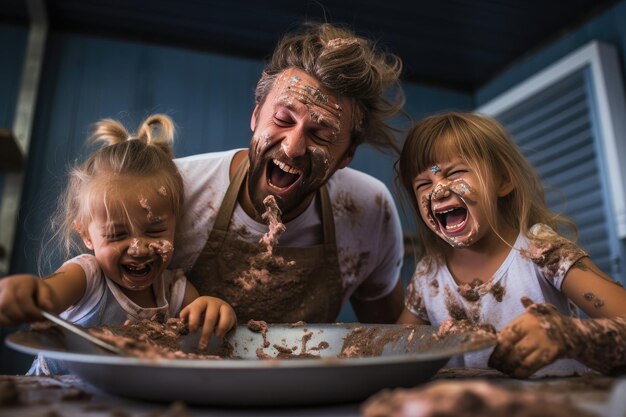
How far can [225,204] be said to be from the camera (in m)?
1.31

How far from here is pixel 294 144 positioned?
1.17m

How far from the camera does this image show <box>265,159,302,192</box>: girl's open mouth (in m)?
1.22

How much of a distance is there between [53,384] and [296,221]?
721 millimetres

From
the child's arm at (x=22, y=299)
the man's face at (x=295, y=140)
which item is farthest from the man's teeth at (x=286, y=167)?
the child's arm at (x=22, y=299)

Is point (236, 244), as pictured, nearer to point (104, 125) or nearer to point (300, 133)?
point (300, 133)

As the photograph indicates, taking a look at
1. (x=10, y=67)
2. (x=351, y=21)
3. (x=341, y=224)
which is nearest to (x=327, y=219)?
(x=341, y=224)

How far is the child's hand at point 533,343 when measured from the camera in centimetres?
72

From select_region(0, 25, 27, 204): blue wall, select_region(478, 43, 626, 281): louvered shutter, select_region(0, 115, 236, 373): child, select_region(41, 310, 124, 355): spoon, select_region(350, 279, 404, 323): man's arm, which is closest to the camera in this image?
select_region(41, 310, 124, 355): spoon

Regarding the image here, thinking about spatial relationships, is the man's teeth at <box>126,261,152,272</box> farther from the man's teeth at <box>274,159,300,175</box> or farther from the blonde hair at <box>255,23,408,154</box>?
the blonde hair at <box>255,23,408,154</box>

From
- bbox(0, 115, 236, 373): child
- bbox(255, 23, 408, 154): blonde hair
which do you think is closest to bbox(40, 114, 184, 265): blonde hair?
bbox(0, 115, 236, 373): child

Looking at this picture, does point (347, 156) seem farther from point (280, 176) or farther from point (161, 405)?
point (161, 405)

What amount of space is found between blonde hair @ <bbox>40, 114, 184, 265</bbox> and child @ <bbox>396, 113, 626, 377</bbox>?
0.57 metres

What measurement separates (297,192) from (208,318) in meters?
0.42

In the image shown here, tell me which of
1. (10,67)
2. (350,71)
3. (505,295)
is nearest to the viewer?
Result: (505,295)
